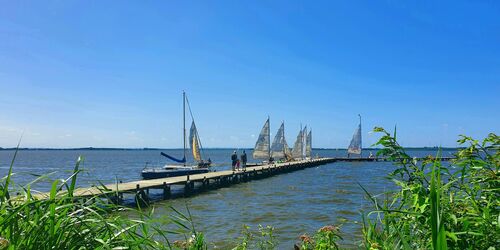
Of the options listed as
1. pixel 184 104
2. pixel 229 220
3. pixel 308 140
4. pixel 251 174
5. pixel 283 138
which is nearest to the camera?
pixel 229 220

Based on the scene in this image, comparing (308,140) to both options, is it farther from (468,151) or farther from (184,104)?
(468,151)

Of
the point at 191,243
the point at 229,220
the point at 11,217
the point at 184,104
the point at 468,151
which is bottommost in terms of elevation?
the point at 229,220

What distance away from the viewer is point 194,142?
143 feet

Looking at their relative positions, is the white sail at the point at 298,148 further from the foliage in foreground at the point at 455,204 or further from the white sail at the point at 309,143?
the foliage in foreground at the point at 455,204

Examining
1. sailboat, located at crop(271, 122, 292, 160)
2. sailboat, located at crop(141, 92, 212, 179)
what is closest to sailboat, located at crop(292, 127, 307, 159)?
sailboat, located at crop(271, 122, 292, 160)

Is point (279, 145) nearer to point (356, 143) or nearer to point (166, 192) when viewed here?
point (356, 143)

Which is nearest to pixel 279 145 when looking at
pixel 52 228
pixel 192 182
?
pixel 192 182

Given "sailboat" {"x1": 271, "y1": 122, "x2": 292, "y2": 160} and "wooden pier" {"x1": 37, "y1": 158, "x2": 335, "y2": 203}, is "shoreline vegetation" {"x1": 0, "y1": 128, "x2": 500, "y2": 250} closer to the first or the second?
"wooden pier" {"x1": 37, "y1": 158, "x2": 335, "y2": 203}

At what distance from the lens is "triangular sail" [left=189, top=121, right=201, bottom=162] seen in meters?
42.8

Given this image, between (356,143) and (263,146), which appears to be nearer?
(263,146)

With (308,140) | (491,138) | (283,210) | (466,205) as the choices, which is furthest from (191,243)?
(308,140)

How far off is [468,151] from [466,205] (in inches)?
22.0

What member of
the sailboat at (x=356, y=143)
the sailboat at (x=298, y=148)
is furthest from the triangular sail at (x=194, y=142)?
the sailboat at (x=356, y=143)

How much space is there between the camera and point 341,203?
2209 centimetres
